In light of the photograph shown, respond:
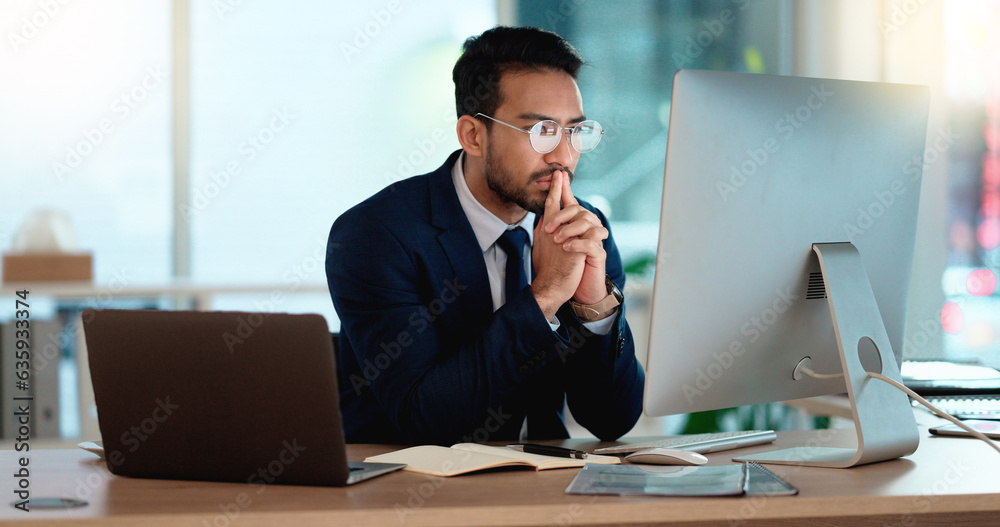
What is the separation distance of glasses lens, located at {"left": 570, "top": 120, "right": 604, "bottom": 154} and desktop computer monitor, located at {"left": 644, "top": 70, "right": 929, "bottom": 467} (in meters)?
0.56

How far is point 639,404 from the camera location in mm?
1562

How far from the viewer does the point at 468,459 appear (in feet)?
3.53

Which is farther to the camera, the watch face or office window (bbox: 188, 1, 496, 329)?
office window (bbox: 188, 1, 496, 329)

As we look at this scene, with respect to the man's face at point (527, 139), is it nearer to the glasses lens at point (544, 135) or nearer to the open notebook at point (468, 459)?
the glasses lens at point (544, 135)

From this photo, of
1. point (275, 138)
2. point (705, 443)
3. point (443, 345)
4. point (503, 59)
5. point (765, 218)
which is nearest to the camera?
point (765, 218)

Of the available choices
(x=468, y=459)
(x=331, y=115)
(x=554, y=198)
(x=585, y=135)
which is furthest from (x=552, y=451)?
(x=331, y=115)

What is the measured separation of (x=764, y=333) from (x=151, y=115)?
2945 mm

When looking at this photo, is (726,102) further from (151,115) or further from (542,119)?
(151,115)

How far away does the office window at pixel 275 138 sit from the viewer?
3.38m

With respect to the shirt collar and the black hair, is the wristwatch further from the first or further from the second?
the black hair

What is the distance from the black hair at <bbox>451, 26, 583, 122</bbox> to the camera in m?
1.73

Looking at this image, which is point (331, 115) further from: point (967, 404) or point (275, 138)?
point (967, 404)

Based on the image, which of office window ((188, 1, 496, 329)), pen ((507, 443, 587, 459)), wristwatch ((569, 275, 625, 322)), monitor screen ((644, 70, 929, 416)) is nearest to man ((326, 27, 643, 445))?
wristwatch ((569, 275, 625, 322))

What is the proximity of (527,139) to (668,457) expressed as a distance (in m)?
0.77
